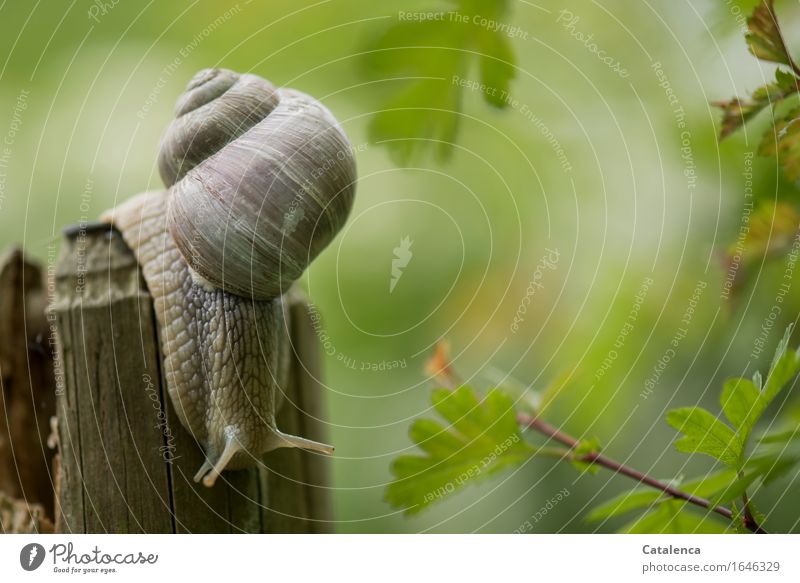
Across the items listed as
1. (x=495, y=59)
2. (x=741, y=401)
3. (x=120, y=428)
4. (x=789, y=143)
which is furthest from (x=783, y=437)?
(x=120, y=428)

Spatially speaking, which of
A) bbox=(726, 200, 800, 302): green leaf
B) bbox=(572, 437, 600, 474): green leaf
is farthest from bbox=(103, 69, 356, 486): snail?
bbox=(726, 200, 800, 302): green leaf

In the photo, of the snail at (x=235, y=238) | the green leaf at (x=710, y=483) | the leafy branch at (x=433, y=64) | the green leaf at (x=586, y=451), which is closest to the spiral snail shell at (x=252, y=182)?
the snail at (x=235, y=238)

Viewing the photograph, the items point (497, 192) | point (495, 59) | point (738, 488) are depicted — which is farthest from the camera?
point (497, 192)

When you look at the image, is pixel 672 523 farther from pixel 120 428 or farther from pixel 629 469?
pixel 120 428

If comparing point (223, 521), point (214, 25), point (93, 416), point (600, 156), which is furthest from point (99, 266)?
point (600, 156)

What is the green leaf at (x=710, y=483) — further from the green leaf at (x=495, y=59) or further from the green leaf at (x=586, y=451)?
the green leaf at (x=495, y=59)

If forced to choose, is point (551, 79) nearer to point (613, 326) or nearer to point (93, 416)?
point (613, 326)

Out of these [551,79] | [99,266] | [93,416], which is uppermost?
[551,79]
